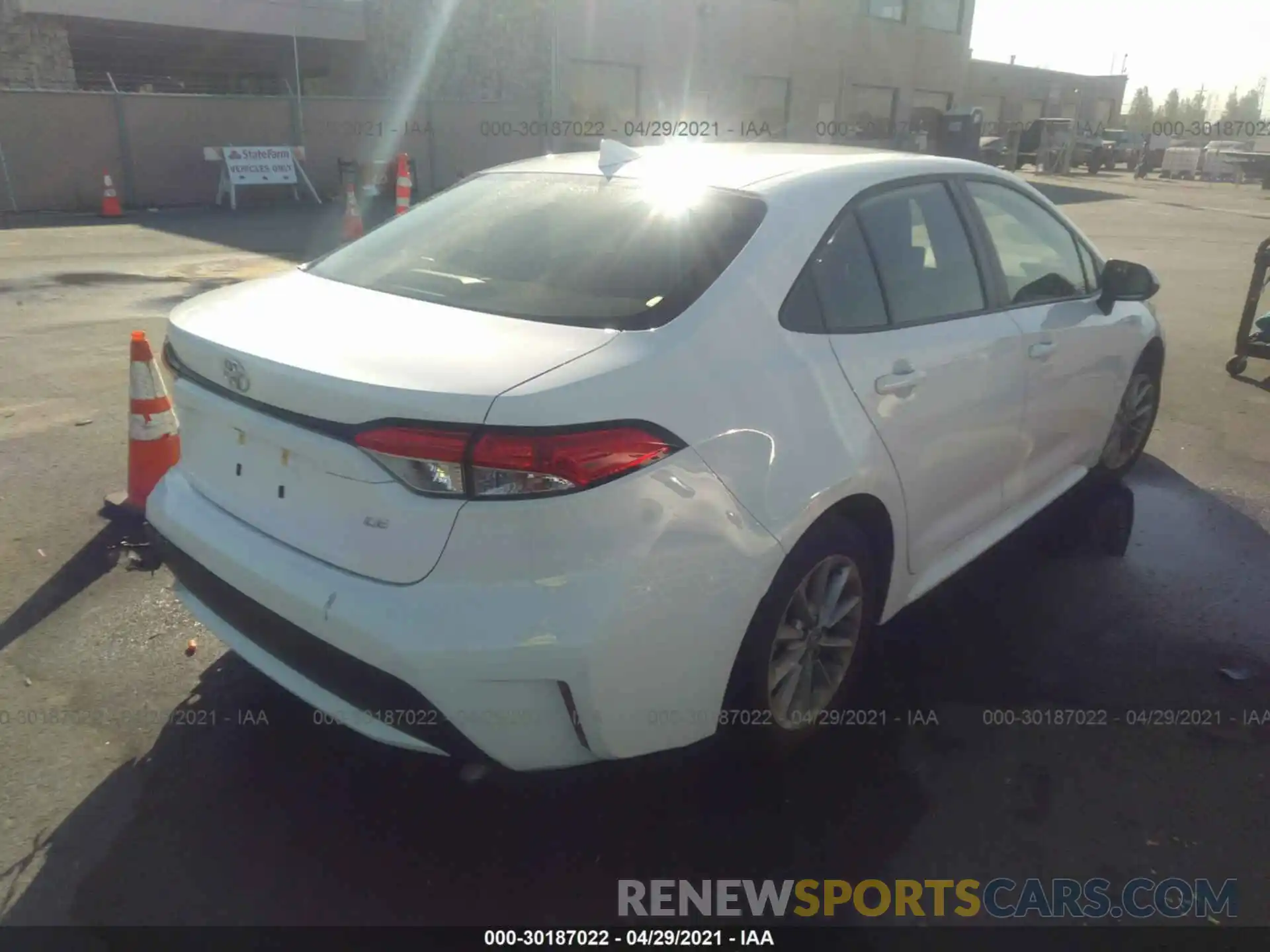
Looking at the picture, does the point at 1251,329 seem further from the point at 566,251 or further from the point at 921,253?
the point at 566,251

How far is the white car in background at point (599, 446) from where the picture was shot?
2057mm

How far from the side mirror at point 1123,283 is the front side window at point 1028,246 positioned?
10 centimetres

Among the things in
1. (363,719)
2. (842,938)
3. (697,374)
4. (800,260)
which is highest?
(800,260)

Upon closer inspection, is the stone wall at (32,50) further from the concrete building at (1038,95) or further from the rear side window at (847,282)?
the concrete building at (1038,95)

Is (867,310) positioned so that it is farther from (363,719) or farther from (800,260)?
(363,719)

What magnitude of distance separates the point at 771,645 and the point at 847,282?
43.0 inches

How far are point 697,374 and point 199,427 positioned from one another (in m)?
1.44

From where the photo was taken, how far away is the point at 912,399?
2.89 metres

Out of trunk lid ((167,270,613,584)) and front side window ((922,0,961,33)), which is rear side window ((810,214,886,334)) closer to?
trunk lid ((167,270,613,584))

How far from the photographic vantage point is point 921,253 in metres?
3.21

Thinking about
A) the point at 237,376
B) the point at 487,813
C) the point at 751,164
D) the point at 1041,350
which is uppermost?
the point at 751,164

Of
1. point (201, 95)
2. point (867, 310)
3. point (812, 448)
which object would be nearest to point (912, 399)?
point (867, 310)

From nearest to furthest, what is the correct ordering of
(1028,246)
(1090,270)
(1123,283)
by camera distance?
(1028,246), (1123,283), (1090,270)

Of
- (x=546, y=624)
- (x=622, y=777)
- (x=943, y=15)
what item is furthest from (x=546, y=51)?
(x=546, y=624)
